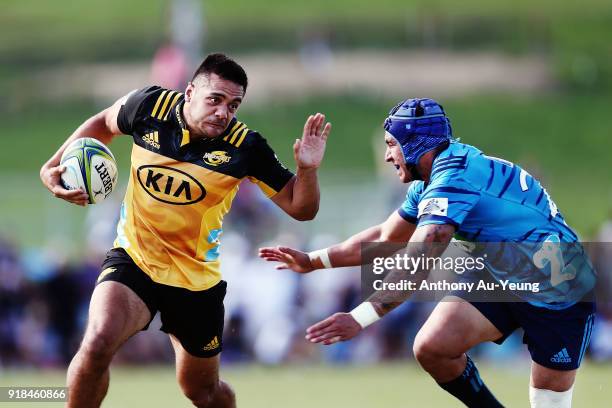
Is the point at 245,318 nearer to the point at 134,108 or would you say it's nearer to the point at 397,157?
the point at 134,108

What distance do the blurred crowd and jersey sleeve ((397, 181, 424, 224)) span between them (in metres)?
8.38

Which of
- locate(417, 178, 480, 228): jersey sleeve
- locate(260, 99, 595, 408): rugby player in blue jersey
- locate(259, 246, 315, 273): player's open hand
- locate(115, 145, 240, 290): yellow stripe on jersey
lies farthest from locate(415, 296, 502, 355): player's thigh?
locate(115, 145, 240, 290): yellow stripe on jersey

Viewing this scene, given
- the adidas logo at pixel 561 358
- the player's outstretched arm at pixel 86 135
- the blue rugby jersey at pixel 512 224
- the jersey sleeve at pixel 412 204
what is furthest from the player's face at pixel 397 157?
the player's outstretched arm at pixel 86 135

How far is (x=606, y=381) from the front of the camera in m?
14.2

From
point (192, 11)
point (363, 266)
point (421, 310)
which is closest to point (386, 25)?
point (192, 11)

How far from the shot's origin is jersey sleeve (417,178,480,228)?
789cm

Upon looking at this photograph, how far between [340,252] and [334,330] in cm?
162

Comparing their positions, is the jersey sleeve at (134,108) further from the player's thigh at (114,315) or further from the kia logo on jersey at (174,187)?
the player's thigh at (114,315)

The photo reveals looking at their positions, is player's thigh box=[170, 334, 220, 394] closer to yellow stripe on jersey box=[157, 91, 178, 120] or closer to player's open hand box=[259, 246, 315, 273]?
player's open hand box=[259, 246, 315, 273]

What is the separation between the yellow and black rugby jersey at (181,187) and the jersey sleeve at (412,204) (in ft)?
2.86

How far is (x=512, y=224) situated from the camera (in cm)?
826

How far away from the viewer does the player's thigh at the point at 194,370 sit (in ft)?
29.3

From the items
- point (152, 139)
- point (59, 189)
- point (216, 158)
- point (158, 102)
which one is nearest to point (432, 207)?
point (216, 158)

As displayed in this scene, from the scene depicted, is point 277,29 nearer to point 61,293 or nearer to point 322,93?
point 322,93
